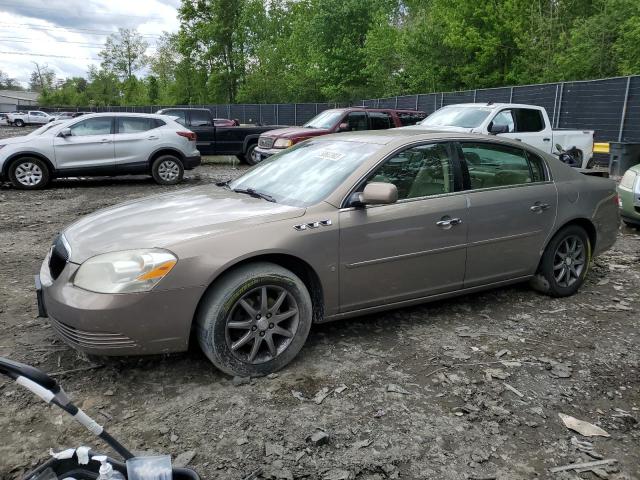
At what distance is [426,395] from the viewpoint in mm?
3236

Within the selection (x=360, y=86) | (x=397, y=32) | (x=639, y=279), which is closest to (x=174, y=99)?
(x=360, y=86)

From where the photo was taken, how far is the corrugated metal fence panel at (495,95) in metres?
20.4

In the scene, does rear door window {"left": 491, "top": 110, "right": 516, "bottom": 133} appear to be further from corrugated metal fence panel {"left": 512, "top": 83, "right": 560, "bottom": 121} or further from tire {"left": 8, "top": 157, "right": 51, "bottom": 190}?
tire {"left": 8, "top": 157, "right": 51, "bottom": 190}

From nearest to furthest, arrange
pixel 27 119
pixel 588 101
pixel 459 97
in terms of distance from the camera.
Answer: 1. pixel 588 101
2. pixel 459 97
3. pixel 27 119

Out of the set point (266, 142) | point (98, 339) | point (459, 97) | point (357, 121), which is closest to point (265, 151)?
point (266, 142)

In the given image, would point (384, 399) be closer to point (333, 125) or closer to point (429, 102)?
point (333, 125)

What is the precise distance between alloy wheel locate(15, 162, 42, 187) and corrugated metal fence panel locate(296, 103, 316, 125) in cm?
2496

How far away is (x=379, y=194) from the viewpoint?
3578 mm

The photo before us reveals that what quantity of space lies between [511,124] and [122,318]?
9.91 metres

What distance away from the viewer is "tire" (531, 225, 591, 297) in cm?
477

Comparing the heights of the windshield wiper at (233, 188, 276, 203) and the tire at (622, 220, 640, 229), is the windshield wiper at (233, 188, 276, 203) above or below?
above

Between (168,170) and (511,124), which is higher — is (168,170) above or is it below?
below

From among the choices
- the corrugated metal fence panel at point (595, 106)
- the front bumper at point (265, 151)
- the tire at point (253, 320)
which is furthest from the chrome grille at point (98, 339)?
the corrugated metal fence panel at point (595, 106)

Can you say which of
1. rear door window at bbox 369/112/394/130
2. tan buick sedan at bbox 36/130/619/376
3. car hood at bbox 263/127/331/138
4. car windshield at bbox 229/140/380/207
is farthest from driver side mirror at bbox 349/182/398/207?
rear door window at bbox 369/112/394/130
